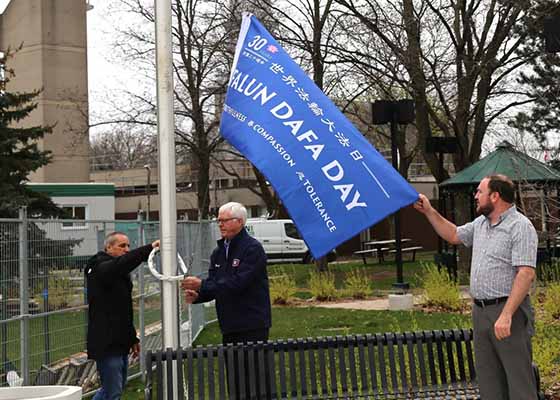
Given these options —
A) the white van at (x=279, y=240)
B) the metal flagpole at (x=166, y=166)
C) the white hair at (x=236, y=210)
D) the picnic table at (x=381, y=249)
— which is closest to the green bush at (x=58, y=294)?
the white hair at (x=236, y=210)

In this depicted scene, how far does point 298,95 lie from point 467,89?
17.1 meters

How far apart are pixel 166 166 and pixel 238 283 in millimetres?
1074

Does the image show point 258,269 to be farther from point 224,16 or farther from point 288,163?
point 224,16

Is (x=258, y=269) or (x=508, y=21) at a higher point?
(x=508, y=21)

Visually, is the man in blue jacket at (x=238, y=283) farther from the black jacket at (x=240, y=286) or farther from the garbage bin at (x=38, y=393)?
the garbage bin at (x=38, y=393)

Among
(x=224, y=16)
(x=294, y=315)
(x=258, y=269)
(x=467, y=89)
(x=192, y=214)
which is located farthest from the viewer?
(x=192, y=214)

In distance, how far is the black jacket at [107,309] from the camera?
6.56 meters

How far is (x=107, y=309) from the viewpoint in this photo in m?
6.63

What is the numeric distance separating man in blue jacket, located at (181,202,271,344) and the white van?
2908cm

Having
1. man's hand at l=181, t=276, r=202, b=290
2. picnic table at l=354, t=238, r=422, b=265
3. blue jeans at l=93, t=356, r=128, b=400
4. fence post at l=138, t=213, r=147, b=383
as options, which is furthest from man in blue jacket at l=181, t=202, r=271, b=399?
picnic table at l=354, t=238, r=422, b=265

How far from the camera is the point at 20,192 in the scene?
72.7 feet

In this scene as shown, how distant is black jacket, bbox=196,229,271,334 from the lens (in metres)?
5.76

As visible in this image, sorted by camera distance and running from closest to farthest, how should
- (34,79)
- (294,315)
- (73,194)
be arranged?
(294,315)
(73,194)
(34,79)

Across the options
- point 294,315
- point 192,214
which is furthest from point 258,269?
point 192,214
